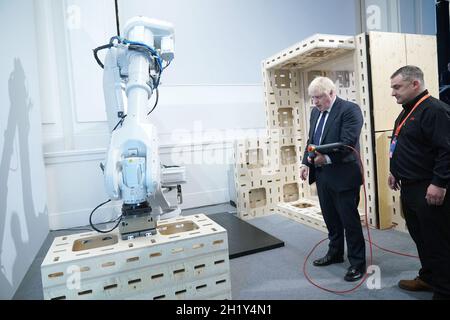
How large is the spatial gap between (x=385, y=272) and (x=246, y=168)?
6.60 feet

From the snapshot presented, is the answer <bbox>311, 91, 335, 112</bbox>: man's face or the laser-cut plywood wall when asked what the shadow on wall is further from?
<bbox>311, 91, 335, 112</bbox>: man's face

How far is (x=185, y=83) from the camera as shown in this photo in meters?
4.71

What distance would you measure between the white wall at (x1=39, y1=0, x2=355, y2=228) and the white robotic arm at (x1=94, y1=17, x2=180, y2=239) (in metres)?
2.20

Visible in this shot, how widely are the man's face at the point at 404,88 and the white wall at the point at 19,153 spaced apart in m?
2.78

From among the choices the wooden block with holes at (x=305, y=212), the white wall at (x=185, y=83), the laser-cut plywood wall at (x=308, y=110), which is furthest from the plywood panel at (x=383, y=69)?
the white wall at (x=185, y=83)

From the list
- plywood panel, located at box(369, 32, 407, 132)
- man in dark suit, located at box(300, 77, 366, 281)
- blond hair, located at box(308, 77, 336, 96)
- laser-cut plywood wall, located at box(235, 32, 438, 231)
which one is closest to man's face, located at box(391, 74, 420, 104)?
man in dark suit, located at box(300, 77, 366, 281)

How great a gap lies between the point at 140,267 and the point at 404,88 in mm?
1899

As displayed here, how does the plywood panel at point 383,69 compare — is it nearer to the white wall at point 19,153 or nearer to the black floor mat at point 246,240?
the black floor mat at point 246,240

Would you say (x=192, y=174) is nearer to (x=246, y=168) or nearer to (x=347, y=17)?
(x=246, y=168)

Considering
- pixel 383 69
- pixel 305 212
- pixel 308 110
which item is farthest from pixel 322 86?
pixel 308 110

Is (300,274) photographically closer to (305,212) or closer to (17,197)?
(305,212)

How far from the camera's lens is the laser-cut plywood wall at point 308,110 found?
3.08 meters
